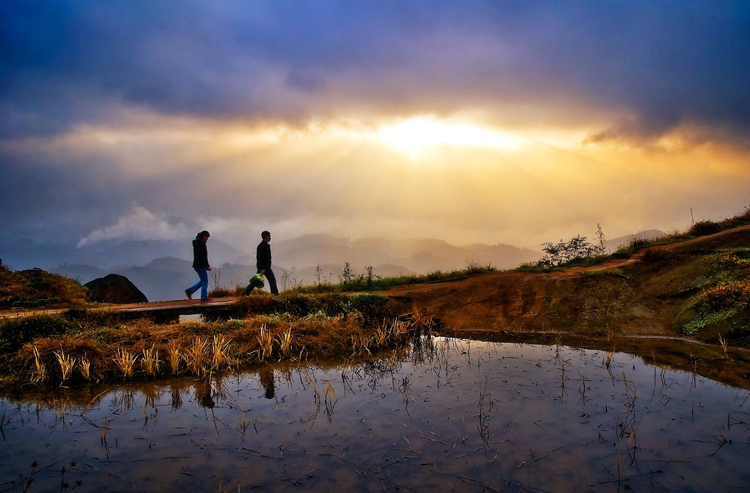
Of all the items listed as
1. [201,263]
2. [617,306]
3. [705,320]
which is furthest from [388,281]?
[705,320]

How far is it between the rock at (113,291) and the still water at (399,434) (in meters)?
13.6

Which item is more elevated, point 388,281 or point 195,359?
point 388,281

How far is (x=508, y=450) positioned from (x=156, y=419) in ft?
17.2

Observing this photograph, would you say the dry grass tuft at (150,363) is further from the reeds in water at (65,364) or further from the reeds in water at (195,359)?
the reeds in water at (65,364)

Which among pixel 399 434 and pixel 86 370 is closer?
pixel 399 434

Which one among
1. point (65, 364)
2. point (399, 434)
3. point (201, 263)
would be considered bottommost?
point (399, 434)

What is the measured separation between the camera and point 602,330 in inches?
492

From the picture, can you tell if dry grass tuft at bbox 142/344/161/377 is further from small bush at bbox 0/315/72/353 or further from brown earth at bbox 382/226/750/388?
brown earth at bbox 382/226/750/388

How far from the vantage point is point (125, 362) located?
9.34 m

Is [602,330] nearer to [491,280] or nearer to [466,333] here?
[466,333]

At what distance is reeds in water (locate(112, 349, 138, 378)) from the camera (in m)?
9.31

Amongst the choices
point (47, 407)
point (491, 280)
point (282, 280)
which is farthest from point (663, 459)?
point (282, 280)

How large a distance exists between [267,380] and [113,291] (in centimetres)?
1511

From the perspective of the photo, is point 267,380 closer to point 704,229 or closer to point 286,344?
point 286,344
